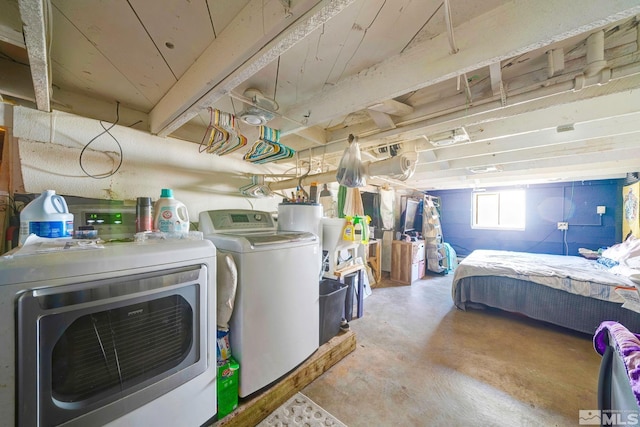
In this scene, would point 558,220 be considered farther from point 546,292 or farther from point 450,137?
point 450,137

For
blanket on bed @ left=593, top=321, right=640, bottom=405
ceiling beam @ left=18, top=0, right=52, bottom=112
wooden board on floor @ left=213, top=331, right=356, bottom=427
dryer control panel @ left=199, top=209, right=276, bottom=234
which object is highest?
Result: ceiling beam @ left=18, top=0, right=52, bottom=112

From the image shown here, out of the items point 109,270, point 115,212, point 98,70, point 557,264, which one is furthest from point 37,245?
point 557,264

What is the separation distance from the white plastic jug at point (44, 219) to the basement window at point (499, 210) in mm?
6862

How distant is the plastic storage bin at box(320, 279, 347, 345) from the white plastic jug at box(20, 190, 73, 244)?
1.59 metres

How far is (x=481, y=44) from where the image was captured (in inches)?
33.7

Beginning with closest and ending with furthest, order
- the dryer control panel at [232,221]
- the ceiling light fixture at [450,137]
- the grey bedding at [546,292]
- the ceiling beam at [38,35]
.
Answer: the ceiling beam at [38,35]
the dryer control panel at [232,221]
the ceiling light fixture at [450,137]
the grey bedding at [546,292]

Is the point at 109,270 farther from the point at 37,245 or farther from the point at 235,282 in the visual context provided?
Result: the point at 235,282

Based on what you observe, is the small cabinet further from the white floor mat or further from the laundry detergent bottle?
the laundry detergent bottle

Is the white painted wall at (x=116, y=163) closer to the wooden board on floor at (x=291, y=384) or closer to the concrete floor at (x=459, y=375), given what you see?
the wooden board on floor at (x=291, y=384)

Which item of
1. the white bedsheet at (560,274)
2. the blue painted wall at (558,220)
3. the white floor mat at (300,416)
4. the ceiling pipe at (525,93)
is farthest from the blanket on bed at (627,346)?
the blue painted wall at (558,220)

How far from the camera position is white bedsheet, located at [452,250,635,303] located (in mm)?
2363

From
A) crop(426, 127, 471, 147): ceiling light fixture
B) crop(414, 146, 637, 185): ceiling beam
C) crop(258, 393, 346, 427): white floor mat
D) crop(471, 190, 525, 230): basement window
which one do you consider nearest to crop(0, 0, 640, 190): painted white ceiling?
crop(426, 127, 471, 147): ceiling light fixture

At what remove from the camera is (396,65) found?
1.08 m

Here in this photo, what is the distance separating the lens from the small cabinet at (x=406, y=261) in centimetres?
434
